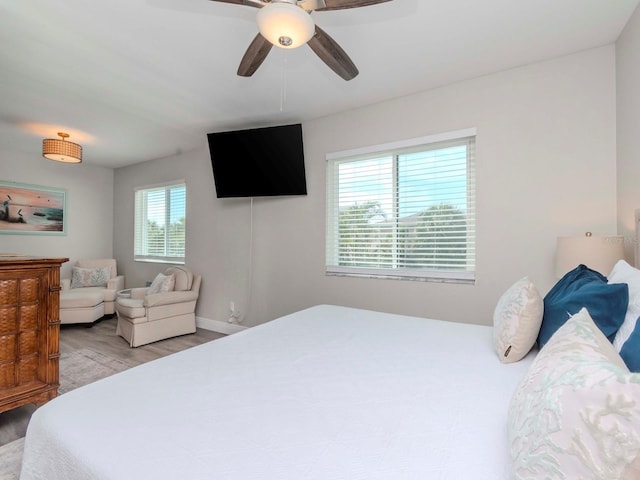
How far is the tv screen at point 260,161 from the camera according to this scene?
3.51 m

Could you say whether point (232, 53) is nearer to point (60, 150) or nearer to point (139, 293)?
point (60, 150)

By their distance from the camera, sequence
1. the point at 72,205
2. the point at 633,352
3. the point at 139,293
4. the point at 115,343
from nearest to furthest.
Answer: the point at 633,352 < the point at 115,343 < the point at 139,293 < the point at 72,205

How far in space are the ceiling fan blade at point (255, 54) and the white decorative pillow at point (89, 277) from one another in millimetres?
4828

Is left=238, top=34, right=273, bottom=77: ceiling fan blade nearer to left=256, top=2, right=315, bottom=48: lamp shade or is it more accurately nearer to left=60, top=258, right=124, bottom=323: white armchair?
left=256, top=2, right=315, bottom=48: lamp shade

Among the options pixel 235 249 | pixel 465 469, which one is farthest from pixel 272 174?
pixel 465 469

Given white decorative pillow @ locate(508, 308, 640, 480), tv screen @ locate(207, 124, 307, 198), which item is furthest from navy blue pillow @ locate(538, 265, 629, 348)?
tv screen @ locate(207, 124, 307, 198)

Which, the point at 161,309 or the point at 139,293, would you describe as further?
the point at 139,293

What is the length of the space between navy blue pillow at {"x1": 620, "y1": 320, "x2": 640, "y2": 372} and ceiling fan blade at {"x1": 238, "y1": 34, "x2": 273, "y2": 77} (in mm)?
1988

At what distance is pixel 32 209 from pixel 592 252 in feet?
22.5

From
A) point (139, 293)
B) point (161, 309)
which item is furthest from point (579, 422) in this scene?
point (139, 293)

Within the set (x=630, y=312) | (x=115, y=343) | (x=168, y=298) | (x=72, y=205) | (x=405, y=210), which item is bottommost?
(x=115, y=343)

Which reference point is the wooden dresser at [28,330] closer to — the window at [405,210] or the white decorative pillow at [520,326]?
the window at [405,210]

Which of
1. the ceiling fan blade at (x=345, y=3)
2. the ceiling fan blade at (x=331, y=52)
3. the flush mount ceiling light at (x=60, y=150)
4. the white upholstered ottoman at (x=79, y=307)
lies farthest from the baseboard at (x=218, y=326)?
the ceiling fan blade at (x=345, y=3)

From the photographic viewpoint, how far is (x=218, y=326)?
436cm
